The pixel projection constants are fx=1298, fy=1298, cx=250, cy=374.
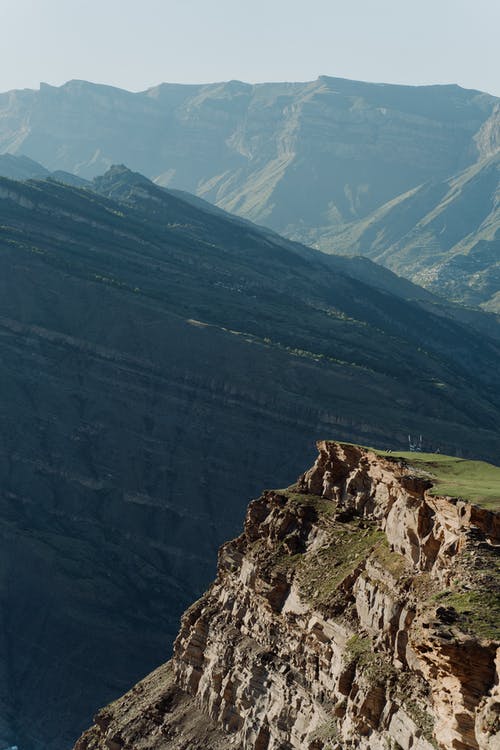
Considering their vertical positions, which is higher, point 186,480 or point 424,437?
point 424,437

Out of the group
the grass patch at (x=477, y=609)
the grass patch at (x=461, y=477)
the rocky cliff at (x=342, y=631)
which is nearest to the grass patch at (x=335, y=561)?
the rocky cliff at (x=342, y=631)

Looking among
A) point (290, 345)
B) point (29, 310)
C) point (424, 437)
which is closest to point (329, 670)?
point (424, 437)

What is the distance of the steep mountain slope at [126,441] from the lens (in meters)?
115

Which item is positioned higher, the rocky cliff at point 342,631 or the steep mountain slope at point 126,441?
the rocky cliff at point 342,631

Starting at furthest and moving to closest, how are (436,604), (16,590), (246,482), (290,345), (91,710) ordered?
1. (290,345)
2. (246,482)
3. (16,590)
4. (91,710)
5. (436,604)

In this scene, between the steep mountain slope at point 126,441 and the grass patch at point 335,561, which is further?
the steep mountain slope at point 126,441

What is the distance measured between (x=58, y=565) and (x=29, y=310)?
49.2 meters

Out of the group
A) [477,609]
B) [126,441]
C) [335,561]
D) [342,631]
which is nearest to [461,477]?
[335,561]

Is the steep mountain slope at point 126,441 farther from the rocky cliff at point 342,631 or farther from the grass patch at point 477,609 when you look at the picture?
the grass patch at point 477,609

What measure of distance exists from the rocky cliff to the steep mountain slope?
51802 mm

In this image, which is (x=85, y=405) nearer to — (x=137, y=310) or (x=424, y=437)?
(x=137, y=310)

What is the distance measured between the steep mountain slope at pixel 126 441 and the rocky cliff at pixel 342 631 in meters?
51.8

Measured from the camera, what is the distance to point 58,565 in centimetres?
12200

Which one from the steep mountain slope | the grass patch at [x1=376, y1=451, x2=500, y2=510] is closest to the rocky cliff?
the grass patch at [x1=376, y1=451, x2=500, y2=510]
